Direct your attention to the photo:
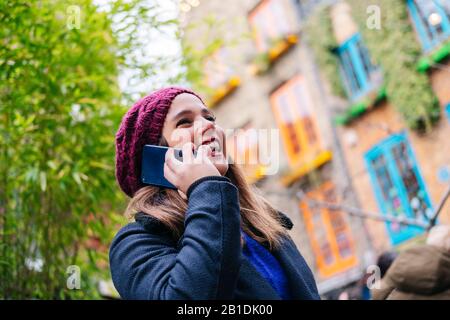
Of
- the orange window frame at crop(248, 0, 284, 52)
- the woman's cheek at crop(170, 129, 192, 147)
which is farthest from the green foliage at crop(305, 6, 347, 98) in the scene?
the woman's cheek at crop(170, 129, 192, 147)

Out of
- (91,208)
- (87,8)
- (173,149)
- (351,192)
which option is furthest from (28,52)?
(351,192)

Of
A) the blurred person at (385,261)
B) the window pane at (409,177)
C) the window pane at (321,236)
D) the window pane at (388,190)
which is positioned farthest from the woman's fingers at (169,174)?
the window pane at (321,236)

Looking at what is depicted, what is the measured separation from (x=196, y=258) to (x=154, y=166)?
0.50 metres

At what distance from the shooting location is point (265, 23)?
15.5 m

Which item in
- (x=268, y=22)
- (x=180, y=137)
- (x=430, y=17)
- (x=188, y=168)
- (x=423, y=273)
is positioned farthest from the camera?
(x=268, y=22)

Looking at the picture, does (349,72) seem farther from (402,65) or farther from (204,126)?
(204,126)

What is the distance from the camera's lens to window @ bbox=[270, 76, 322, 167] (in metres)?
13.9

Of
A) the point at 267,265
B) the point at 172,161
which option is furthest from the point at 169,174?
the point at 267,265

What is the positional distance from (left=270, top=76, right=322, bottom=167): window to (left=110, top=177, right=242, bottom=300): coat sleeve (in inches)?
488

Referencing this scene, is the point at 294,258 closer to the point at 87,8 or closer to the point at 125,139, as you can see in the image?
the point at 125,139

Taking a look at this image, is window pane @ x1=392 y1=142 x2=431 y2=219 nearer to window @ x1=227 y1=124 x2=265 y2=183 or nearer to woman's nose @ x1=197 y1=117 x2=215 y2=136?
window @ x1=227 y1=124 x2=265 y2=183

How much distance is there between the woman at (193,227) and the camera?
1.34 m

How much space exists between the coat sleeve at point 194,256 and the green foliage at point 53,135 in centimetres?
269
